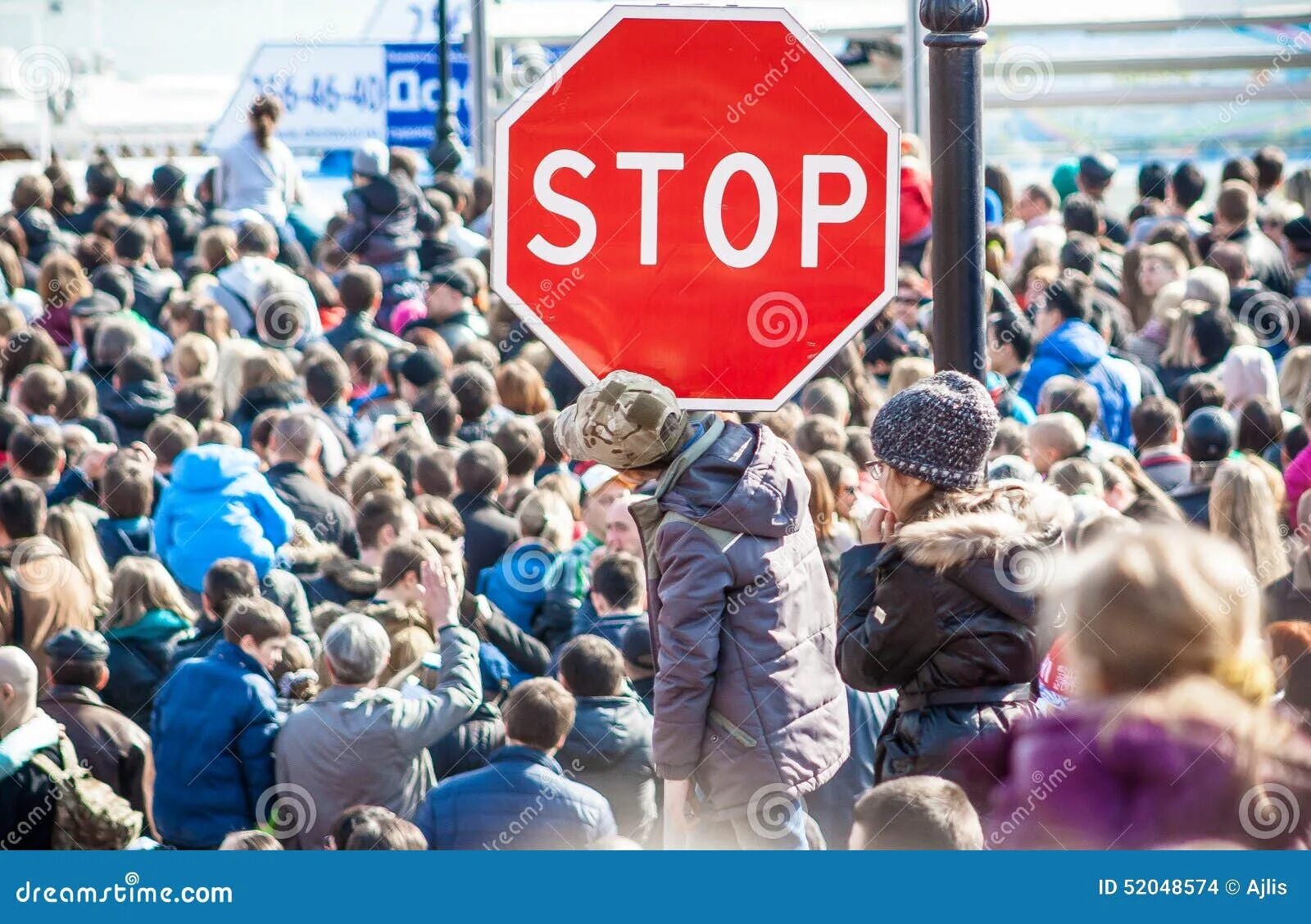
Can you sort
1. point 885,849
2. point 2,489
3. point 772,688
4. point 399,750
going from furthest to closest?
1. point 2,489
2. point 399,750
3. point 772,688
4. point 885,849

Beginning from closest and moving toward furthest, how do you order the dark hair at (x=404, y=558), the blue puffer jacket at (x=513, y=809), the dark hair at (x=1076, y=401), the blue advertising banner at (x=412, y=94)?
1. the blue puffer jacket at (x=513, y=809)
2. the dark hair at (x=404, y=558)
3. the dark hair at (x=1076, y=401)
4. the blue advertising banner at (x=412, y=94)

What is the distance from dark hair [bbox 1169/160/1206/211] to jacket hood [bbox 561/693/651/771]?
6539 mm

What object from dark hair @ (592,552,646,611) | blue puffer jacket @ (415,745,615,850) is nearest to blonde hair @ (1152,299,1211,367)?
dark hair @ (592,552,646,611)

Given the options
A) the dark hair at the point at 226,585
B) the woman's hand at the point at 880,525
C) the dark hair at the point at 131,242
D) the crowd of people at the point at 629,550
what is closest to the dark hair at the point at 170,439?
the crowd of people at the point at 629,550

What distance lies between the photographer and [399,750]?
5.40m

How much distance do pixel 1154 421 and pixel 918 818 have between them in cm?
440

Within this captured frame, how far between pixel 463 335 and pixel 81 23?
22901 mm

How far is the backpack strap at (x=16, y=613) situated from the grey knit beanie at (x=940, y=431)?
3723 mm

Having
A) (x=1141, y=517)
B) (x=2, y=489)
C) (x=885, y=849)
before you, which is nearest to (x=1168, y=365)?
(x=1141, y=517)

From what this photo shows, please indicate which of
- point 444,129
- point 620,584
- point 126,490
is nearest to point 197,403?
point 126,490

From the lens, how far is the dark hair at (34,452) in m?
7.35

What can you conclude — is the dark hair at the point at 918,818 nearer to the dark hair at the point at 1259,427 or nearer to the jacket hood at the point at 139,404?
the dark hair at the point at 1259,427

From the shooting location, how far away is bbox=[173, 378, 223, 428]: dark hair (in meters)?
8.00
